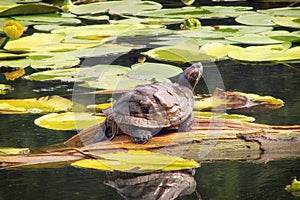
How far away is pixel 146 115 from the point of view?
2.40 m

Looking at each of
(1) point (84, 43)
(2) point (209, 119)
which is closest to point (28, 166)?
(2) point (209, 119)

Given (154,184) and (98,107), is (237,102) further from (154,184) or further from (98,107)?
(154,184)

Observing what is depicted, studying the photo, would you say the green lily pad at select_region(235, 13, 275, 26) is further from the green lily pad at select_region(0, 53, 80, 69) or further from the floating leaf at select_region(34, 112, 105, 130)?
the floating leaf at select_region(34, 112, 105, 130)

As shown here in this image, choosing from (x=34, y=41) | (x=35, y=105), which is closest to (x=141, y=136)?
(x=35, y=105)

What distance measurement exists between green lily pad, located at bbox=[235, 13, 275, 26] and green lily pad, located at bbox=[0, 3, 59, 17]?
1037 mm

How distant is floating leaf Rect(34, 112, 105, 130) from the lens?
260 centimetres

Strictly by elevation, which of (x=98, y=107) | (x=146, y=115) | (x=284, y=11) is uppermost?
(x=146, y=115)

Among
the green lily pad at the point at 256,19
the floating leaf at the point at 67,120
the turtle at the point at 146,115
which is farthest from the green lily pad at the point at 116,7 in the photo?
the turtle at the point at 146,115

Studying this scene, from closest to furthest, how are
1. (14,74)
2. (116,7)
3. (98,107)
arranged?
(98,107) → (14,74) → (116,7)

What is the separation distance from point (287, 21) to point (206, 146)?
190cm

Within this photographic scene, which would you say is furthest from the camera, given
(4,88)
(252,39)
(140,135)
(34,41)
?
(34,41)

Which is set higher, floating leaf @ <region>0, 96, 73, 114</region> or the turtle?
the turtle

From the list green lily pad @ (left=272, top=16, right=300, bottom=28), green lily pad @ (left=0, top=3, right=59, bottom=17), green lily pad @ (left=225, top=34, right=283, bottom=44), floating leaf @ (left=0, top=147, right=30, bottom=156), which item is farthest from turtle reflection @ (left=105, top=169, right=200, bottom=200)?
green lily pad @ (left=0, top=3, right=59, bottom=17)

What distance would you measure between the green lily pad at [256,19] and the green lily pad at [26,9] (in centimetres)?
104
